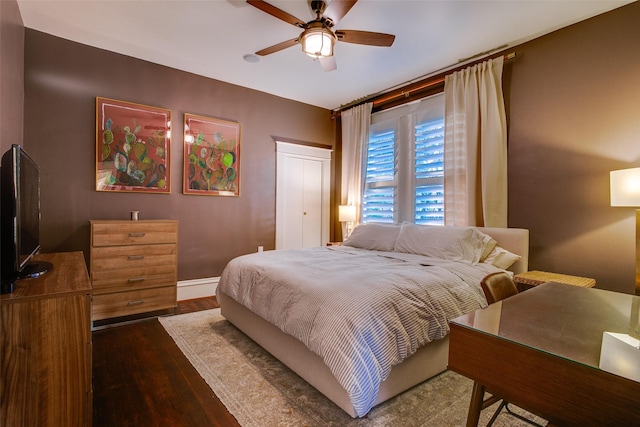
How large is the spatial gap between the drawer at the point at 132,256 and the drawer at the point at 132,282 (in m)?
0.11

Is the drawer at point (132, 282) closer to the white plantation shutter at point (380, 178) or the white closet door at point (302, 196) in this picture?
the white closet door at point (302, 196)

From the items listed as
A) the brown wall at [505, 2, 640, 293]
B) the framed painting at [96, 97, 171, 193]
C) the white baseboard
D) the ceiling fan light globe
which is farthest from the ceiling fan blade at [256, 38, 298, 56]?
the white baseboard

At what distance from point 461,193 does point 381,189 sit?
4.16 ft

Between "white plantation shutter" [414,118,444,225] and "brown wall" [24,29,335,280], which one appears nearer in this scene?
"brown wall" [24,29,335,280]

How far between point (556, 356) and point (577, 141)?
283 centimetres

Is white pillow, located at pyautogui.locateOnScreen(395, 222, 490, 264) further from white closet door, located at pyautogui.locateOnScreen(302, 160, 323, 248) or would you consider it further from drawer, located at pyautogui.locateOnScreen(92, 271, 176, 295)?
drawer, located at pyautogui.locateOnScreen(92, 271, 176, 295)

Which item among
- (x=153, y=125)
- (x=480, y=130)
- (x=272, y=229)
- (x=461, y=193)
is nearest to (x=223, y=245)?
(x=272, y=229)

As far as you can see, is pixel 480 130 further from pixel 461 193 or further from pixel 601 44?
pixel 601 44

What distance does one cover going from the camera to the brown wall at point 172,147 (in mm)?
2957

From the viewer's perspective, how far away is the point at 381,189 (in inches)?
176

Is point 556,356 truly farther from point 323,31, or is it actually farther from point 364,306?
point 323,31

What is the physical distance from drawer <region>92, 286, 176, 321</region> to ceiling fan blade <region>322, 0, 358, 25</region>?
297cm

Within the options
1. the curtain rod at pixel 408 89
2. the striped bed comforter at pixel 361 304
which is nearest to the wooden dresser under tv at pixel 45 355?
the striped bed comforter at pixel 361 304

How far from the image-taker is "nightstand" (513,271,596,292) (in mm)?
2412
